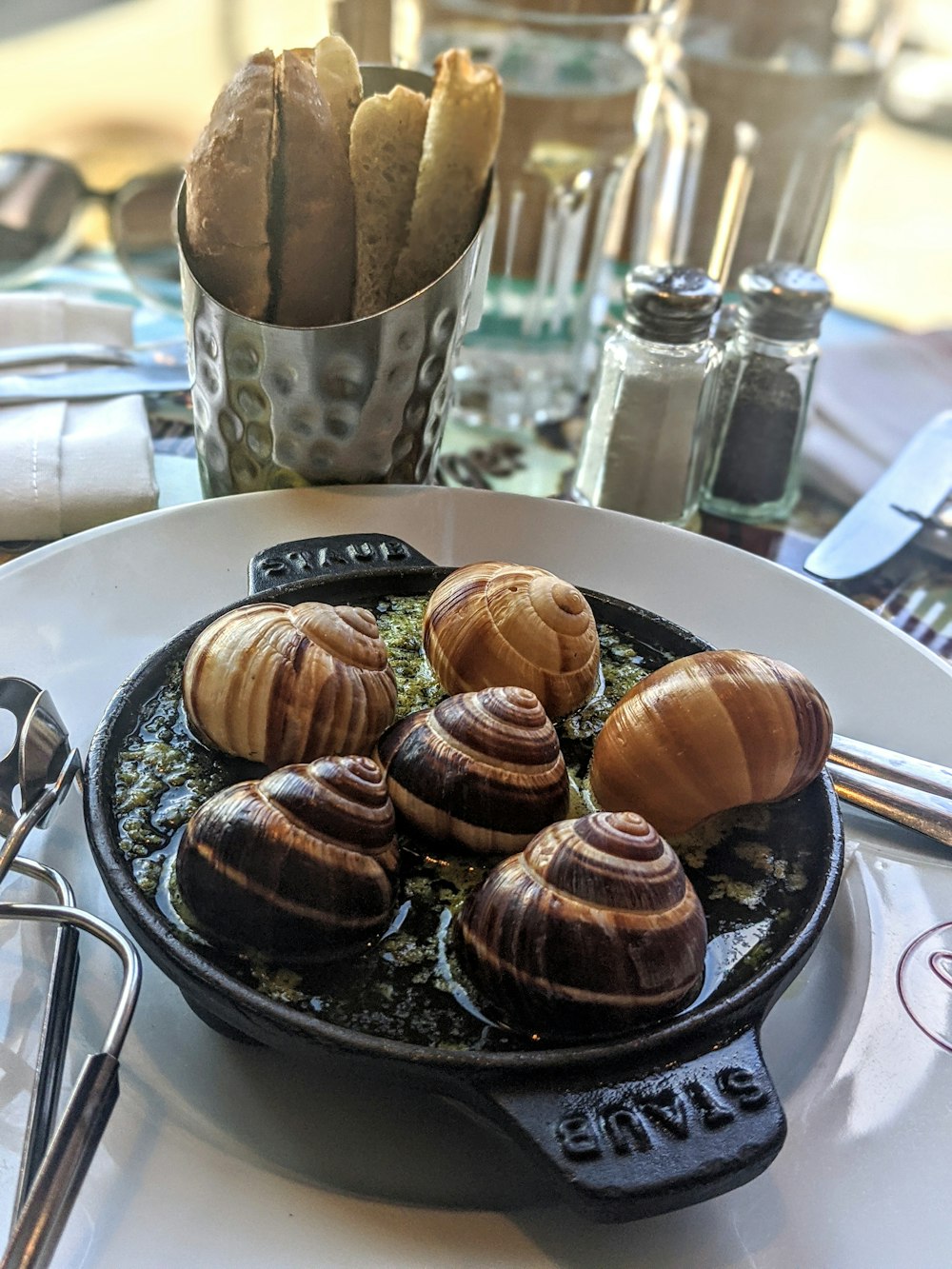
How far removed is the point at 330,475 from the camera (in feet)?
2.79

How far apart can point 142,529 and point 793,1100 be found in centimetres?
57

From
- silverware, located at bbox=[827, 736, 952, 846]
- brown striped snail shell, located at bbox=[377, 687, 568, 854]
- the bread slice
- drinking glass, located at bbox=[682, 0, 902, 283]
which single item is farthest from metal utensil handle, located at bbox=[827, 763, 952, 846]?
drinking glass, located at bbox=[682, 0, 902, 283]

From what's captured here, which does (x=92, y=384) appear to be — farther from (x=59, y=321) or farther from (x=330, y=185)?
(x=330, y=185)

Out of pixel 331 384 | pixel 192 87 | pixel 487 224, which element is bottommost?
pixel 192 87

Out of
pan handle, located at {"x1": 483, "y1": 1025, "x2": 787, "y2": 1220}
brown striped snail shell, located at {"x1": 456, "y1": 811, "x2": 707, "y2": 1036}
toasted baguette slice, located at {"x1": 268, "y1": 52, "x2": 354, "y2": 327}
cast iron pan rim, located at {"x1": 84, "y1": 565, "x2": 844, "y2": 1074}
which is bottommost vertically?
pan handle, located at {"x1": 483, "y1": 1025, "x2": 787, "y2": 1220}

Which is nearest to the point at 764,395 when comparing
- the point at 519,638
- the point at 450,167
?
the point at 450,167

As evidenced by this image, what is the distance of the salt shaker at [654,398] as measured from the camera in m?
0.88

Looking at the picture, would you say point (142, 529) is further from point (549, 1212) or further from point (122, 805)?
point (549, 1212)

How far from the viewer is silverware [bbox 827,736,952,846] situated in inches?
25.5

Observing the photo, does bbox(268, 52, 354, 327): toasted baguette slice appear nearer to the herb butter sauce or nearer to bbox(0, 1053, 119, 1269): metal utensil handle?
the herb butter sauce

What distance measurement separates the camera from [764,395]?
966 mm

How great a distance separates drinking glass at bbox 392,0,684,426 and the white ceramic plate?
1.88 feet

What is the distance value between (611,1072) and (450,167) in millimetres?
608

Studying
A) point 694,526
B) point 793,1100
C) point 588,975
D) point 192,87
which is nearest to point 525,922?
point 588,975
